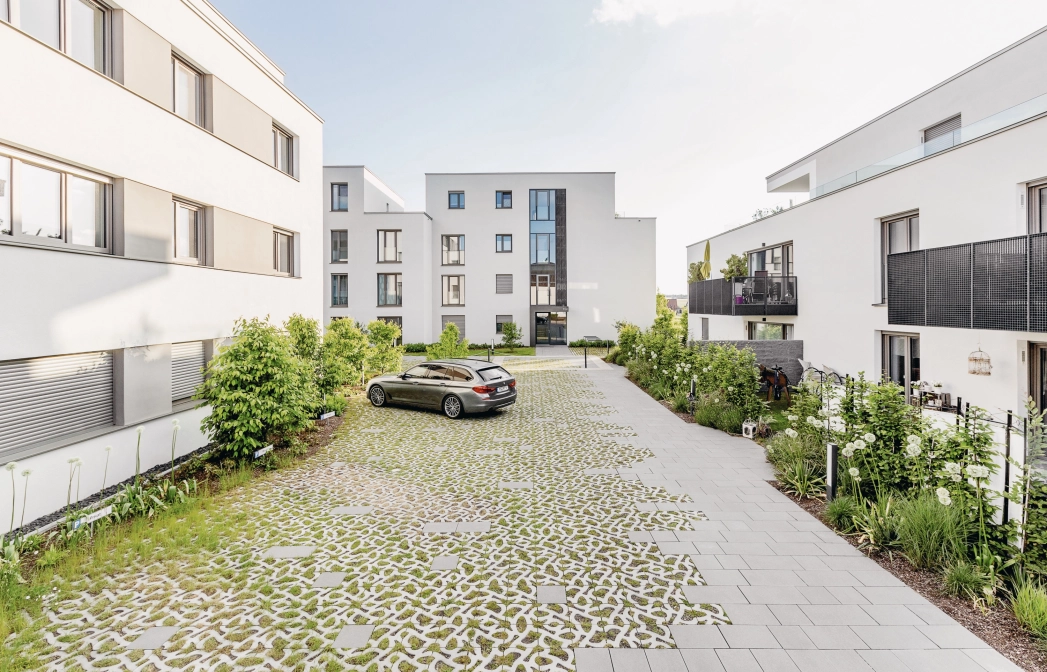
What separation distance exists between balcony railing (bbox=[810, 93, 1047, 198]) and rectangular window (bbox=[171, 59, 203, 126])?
14988mm

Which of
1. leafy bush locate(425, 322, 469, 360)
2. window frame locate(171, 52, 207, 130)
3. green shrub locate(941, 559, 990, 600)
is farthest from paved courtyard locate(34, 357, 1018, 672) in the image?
leafy bush locate(425, 322, 469, 360)

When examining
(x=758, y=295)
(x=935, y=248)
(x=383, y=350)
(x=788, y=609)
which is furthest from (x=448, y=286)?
(x=788, y=609)

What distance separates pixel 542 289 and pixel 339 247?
1367cm

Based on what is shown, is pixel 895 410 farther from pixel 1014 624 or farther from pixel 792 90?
pixel 792 90

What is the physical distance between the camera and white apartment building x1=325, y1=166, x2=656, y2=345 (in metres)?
28.7

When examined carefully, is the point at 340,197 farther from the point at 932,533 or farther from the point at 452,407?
the point at 932,533

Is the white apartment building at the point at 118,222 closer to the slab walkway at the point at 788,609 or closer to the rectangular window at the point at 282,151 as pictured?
the rectangular window at the point at 282,151

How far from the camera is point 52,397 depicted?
234 inches

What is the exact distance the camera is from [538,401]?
13.9m

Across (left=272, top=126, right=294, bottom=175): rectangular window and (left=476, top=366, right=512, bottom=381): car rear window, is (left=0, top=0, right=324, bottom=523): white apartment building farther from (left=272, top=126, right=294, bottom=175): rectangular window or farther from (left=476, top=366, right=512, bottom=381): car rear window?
(left=476, top=366, right=512, bottom=381): car rear window

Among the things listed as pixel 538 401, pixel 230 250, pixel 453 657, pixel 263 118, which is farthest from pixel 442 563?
pixel 263 118

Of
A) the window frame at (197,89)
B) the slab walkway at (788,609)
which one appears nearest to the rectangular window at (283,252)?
the window frame at (197,89)

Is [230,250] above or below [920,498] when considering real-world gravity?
above

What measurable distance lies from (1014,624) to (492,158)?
33674 mm
